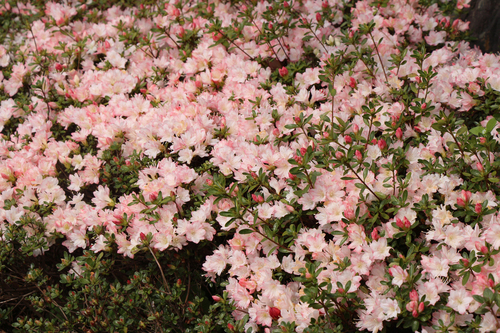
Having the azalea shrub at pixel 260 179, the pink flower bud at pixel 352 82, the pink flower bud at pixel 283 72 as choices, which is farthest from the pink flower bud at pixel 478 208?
the pink flower bud at pixel 283 72

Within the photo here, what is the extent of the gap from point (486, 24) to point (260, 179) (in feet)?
8.14

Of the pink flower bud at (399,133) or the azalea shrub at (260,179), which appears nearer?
the azalea shrub at (260,179)

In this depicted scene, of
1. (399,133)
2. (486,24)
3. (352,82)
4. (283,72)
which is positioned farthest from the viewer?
(486,24)

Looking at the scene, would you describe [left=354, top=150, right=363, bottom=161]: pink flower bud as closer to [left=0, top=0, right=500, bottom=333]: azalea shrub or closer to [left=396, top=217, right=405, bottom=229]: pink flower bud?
[left=0, top=0, right=500, bottom=333]: azalea shrub

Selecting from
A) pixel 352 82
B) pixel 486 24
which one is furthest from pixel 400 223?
pixel 486 24

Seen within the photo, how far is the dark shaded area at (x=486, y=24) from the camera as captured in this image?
353 centimetres

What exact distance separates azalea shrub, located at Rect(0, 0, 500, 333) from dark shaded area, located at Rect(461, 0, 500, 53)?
18 cm

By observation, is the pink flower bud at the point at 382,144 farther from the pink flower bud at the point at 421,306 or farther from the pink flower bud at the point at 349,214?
the pink flower bud at the point at 421,306

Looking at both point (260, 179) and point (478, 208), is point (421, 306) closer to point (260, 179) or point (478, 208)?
point (478, 208)

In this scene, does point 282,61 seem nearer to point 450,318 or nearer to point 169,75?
point 169,75

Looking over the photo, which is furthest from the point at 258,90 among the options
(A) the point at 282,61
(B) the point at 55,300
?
(B) the point at 55,300

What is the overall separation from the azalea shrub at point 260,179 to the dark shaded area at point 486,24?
0.61 feet

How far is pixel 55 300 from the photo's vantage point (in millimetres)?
2713

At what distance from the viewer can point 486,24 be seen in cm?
358
